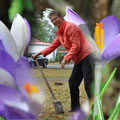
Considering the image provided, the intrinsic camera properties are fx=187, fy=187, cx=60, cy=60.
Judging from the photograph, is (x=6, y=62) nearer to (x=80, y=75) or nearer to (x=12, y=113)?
(x=12, y=113)

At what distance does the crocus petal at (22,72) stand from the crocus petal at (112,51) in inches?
5.4

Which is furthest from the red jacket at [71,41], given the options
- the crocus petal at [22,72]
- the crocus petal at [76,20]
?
the crocus petal at [22,72]

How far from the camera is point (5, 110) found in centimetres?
24

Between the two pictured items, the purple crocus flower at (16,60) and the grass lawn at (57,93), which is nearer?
the purple crocus flower at (16,60)

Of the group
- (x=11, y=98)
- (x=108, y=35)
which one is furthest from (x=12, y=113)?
(x=108, y=35)

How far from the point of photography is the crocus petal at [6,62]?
0.27 meters

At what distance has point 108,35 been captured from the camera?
376mm

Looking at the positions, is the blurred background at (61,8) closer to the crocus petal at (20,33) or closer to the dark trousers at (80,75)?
the crocus petal at (20,33)

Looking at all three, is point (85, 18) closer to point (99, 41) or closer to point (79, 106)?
point (99, 41)

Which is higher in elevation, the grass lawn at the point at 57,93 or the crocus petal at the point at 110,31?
the crocus petal at the point at 110,31

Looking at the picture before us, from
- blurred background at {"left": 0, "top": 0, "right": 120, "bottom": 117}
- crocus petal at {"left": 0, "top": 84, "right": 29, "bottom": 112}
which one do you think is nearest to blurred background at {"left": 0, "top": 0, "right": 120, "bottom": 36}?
blurred background at {"left": 0, "top": 0, "right": 120, "bottom": 117}

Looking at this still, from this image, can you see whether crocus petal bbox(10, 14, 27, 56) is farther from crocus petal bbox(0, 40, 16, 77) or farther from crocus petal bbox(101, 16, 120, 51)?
crocus petal bbox(101, 16, 120, 51)

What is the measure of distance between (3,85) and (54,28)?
0.58 feet

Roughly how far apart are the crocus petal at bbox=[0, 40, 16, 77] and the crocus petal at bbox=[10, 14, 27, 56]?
3 cm
